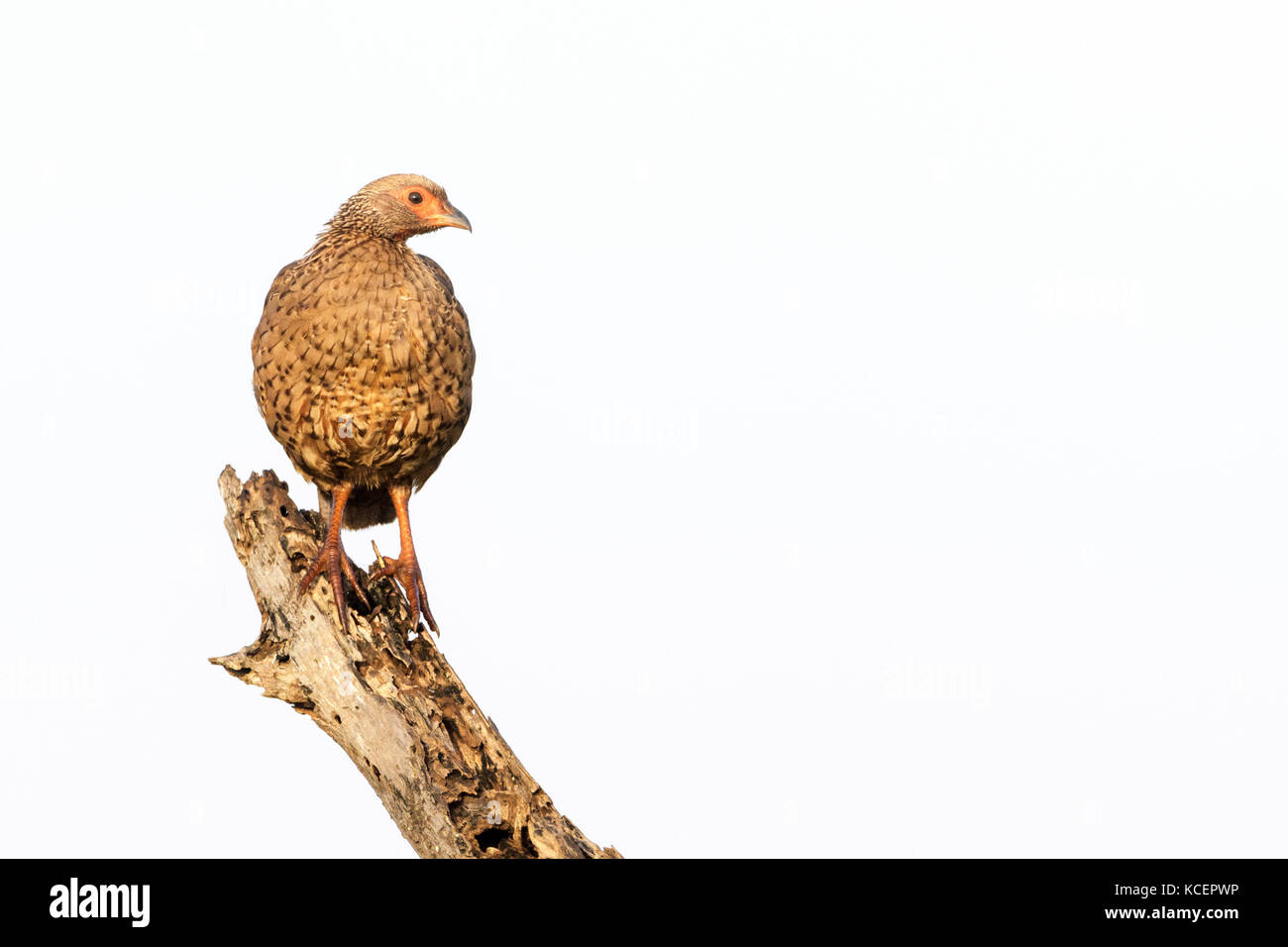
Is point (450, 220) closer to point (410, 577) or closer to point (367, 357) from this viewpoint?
point (367, 357)

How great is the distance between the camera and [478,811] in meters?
6.84

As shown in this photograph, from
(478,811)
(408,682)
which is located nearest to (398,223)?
(408,682)

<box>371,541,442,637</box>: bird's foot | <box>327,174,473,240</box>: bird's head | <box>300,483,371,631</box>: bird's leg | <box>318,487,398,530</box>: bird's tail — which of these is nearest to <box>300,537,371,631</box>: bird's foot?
<box>300,483,371,631</box>: bird's leg

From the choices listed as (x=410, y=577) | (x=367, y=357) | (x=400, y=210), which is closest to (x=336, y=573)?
(x=410, y=577)

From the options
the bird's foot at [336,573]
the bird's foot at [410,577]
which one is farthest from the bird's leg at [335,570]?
the bird's foot at [410,577]

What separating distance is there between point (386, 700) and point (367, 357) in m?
1.66

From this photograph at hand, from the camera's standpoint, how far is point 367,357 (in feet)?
23.7

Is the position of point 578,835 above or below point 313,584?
below
